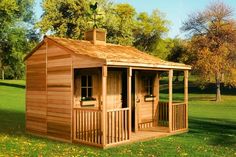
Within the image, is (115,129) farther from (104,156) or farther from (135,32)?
(135,32)

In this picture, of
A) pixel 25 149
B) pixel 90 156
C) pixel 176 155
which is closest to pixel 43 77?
pixel 25 149

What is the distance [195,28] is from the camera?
Answer: 42719 millimetres

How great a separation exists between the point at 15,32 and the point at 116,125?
36501 mm

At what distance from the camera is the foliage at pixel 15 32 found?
143 feet

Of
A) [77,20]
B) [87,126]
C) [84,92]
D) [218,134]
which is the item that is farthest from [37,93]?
[77,20]

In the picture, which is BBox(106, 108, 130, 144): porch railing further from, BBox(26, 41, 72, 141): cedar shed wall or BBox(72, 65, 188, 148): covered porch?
BBox(26, 41, 72, 141): cedar shed wall

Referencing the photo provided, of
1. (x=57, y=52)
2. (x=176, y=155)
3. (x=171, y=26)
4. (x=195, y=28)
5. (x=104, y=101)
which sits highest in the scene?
(x=171, y=26)

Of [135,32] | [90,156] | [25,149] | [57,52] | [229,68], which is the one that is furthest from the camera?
[135,32]

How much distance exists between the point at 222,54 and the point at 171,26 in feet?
99.8

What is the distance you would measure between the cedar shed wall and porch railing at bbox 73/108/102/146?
324 millimetres

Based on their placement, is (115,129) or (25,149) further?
(115,129)

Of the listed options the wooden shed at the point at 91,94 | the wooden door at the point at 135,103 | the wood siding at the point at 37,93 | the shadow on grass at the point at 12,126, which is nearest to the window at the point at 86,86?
the wooden shed at the point at 91,94

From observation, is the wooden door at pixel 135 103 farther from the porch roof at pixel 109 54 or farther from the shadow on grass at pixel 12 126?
the shadow on grass at pixel 12 126

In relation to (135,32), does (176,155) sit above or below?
below
